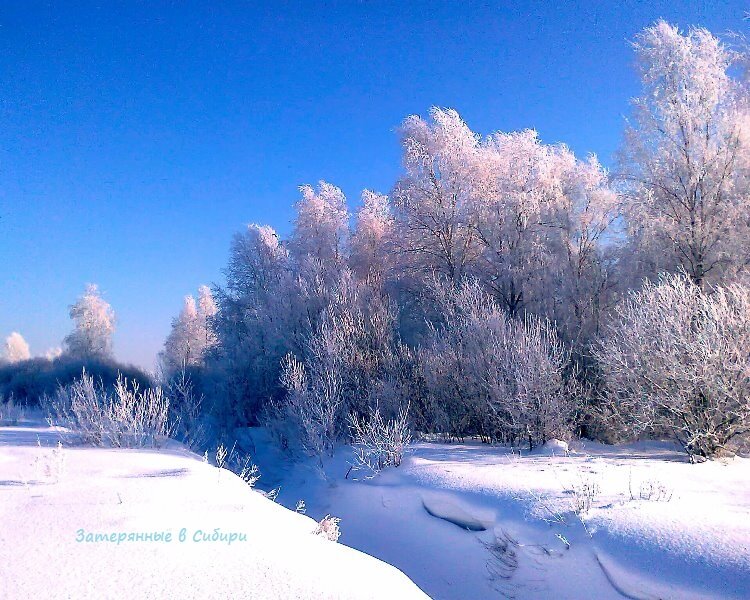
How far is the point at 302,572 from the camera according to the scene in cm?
404

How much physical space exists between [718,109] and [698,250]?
12.9ft

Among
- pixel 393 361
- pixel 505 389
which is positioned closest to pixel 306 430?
pixel 393 361

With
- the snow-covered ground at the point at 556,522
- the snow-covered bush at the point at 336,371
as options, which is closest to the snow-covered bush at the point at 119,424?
the snow-covered bush at the point at 336,371

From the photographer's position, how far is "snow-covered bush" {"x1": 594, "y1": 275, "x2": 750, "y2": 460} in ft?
34.3

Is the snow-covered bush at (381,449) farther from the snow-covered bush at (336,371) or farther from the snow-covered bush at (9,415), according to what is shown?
the snow-covered bush at (9,415)

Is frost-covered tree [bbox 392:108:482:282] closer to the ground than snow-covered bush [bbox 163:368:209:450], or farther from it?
farther from it

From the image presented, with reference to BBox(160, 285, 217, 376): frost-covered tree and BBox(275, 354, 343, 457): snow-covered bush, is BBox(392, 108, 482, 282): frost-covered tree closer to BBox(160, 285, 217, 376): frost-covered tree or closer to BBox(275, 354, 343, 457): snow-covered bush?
BBox(275, 354, 343, 457): snow-covered bush

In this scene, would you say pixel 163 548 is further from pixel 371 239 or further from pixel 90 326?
pixel 90 326

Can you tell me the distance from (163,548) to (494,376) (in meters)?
9.82

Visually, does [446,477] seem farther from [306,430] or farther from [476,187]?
[476,187]

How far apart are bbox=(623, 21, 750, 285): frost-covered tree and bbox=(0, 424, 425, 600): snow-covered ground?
1378cm

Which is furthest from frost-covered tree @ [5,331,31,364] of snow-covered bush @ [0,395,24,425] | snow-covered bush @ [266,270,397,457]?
snow-covered bush @ [266,270,397,457]

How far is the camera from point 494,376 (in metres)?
13.0

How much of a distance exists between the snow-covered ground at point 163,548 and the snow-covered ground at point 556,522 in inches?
102
